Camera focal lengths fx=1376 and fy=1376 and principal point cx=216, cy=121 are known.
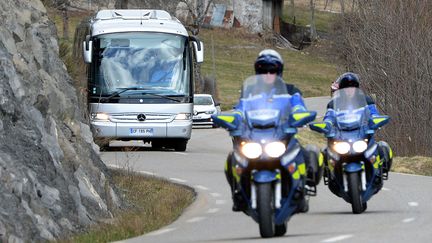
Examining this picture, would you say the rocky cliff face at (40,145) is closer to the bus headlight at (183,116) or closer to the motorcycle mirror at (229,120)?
the motorcycle mirror at (229,120)

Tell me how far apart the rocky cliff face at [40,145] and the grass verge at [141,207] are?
28cm

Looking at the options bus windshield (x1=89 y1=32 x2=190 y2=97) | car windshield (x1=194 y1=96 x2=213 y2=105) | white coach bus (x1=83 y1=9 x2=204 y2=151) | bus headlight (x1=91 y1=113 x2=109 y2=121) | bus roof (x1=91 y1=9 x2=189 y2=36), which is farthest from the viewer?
car windshield (x1=194 y1=96 x2=213 y2=105)

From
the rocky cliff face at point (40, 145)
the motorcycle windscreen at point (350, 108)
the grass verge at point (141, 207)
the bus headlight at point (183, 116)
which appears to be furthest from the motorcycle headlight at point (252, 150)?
the bus headlight at point (183, 116)

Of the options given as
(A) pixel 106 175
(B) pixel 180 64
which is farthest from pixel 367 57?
(A) pixel 106 175

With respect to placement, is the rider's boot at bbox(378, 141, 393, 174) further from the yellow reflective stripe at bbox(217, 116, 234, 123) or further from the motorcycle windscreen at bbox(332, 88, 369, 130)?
the yellow reflective stripe at bbox(217, 116, 234, 123)

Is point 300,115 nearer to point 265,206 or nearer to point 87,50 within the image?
point 265,206

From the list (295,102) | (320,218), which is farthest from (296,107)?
(320,218)

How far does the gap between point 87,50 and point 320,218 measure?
54.1 ft

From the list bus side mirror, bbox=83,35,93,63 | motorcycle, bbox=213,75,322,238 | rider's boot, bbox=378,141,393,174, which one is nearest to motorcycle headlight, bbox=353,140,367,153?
rider's boot, bbox=378,141,393,174

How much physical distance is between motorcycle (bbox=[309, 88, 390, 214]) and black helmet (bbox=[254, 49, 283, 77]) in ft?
9.18

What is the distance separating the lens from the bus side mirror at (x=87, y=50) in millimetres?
31828

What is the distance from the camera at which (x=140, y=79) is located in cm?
3216

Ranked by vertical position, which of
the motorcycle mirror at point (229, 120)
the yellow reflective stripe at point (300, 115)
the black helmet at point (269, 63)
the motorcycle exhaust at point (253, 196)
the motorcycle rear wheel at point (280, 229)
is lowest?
the motorcycle rear wheel at point (280, 229)

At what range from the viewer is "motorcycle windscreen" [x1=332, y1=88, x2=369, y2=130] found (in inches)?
643
